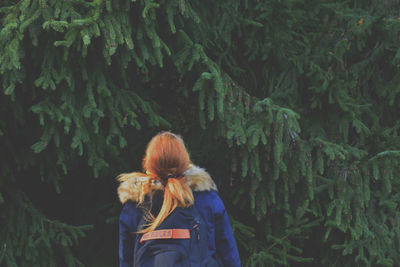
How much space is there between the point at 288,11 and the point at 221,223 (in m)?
2.62

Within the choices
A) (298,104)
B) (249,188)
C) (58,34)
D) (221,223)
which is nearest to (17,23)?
(58,34)

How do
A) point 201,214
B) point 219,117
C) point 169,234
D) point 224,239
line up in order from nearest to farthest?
A: 1. point 169,234
2. point 201,214
3. point 224,239
4. point 219,117

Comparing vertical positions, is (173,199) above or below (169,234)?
above

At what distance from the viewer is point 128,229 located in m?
2.73

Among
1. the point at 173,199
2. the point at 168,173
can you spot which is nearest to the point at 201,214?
the point at 173,199

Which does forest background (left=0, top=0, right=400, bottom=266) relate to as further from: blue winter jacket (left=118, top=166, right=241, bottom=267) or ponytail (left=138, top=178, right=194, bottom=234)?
ponytail (left=138, top=178, right=194, bottom=234)

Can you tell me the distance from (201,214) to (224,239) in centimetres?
24

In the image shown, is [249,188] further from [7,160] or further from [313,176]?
[7,160]

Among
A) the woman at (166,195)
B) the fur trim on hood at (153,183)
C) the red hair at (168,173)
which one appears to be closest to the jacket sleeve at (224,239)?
the woman at (166,195)

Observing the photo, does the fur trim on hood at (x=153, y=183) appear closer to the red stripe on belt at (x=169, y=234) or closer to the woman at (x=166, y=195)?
the woman at (x=166, y=195)

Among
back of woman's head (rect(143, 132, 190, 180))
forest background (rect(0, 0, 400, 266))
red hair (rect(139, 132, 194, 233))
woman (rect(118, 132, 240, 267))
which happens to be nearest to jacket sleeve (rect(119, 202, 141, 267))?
woman (rect(118, 132, 240, 267))

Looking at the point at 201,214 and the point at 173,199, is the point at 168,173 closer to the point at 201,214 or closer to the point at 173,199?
the point at 173,199

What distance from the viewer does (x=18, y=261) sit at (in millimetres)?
4043

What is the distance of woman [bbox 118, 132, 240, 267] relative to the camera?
8.49 feet
